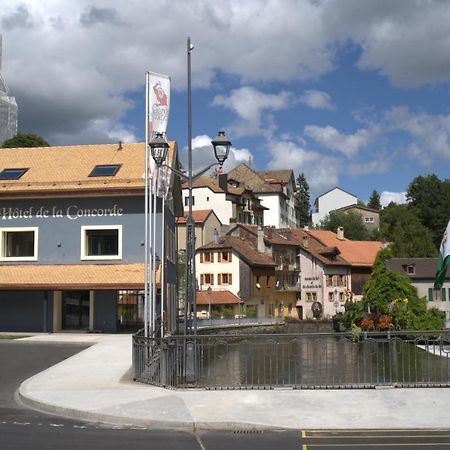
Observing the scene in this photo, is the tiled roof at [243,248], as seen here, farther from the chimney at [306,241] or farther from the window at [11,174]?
the window at [11,174]

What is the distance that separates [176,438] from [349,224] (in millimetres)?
93554

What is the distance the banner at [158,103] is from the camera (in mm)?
21312

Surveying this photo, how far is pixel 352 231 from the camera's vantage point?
10012cm

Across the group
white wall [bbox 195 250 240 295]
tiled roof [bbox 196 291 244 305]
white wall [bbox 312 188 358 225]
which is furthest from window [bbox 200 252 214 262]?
white wall [bbox 312 188 358 225]

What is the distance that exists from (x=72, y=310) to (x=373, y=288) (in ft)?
92.8

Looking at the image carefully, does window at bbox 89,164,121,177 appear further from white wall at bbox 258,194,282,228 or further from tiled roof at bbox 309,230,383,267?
white wall at bbox 258,194,282,228

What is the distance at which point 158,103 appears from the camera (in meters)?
21.6

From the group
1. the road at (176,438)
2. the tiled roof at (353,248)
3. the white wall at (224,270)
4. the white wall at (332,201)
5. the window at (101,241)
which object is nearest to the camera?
the road at (176,438)

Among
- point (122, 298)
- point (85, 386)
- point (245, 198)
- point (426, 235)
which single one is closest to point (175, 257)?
point (122, 298)

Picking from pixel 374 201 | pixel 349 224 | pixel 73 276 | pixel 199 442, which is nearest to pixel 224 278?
pixel 73 276

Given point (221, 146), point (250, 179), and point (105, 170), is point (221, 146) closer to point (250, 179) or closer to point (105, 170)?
point (105, 170)

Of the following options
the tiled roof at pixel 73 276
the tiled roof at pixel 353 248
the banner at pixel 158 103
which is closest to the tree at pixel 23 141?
the tiled roof at pixel 73 276

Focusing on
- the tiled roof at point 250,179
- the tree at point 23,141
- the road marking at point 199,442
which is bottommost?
the road marking at point 199,442

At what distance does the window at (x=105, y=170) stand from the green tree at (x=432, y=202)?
73087mm
